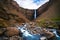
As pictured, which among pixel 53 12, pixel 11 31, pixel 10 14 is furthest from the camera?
pixel 53 12

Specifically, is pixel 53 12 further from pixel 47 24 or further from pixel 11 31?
pixel 11 31

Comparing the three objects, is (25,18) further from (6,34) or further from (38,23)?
(6,34)

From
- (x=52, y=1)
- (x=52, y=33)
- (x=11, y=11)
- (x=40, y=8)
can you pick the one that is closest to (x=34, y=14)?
(x=40, y=8)

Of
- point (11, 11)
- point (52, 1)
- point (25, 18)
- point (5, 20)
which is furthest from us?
point (52, 1)

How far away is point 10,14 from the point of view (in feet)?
17.4

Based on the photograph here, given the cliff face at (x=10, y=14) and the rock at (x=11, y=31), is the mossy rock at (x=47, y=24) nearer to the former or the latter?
the cliff face at (x=10, y=14)

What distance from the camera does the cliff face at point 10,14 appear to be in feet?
16.7

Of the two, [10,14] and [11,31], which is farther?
[10,14]

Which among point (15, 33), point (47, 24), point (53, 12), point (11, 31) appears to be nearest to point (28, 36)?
point (15, 33)

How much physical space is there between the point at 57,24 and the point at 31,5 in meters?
1.27

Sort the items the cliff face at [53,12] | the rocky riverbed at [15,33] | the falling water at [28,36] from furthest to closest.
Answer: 1. the cliff face at [53,12]
2. the falling water at [28,36]
3. the rocky riverbed at [15,33]

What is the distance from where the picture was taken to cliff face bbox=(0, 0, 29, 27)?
5091mm

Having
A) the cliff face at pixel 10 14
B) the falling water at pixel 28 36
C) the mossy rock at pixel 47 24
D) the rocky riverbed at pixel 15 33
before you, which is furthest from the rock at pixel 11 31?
the mossy rock at pixel 47 24

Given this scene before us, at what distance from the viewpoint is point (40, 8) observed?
6.32 meters
